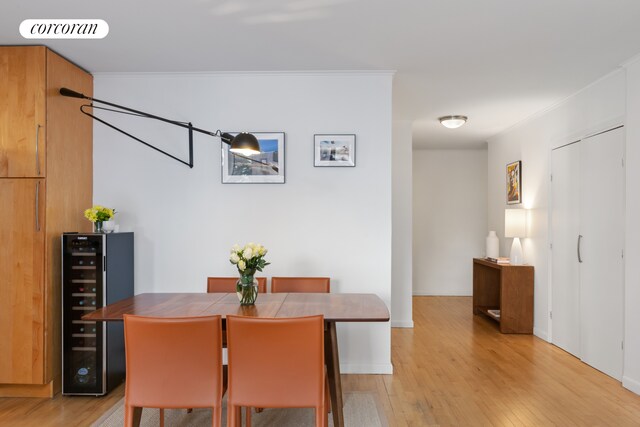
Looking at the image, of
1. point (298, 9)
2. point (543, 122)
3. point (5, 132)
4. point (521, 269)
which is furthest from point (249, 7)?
point (521, 269)

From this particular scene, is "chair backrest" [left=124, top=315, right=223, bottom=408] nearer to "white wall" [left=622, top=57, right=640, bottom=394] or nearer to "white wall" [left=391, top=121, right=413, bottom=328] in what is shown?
"white wall" [left=622, top=57, right=640, bottom=394]

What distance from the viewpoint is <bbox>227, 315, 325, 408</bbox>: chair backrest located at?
1961mm

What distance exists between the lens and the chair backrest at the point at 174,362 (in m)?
2.00

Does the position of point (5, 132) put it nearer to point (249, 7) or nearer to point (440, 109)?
point (249, 7)

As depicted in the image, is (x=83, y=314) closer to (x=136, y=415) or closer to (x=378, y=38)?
(x=136, y=415)

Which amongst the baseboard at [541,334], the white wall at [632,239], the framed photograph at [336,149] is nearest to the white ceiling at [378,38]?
the white wall at [632,239]

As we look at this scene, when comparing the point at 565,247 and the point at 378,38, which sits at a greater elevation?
the point at 378,38

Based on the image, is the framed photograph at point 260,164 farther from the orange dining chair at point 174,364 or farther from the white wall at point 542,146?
the white wall at point 542,146

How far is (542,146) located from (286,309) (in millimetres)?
3969

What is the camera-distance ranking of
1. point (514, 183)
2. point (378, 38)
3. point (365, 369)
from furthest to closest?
point (514, 183)
point (365, 369)
point (378, 38)

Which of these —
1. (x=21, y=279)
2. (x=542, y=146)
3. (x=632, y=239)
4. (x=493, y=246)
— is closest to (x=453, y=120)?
(x=542, y=146)

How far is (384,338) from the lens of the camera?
11.9 ft

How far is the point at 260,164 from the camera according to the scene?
3.67 m

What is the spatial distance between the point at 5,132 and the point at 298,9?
7.68 feet
